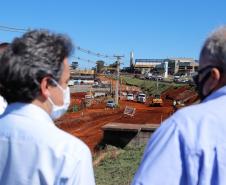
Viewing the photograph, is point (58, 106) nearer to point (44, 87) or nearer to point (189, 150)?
point (44, 87)

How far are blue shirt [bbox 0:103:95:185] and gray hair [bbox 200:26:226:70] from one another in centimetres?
72

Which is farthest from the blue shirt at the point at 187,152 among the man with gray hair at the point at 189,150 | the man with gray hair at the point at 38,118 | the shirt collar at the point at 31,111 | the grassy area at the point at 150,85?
the grassy area at the point at 150,85

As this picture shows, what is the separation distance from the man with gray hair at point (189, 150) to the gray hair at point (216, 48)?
21cm

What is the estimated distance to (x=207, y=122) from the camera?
2.42 m

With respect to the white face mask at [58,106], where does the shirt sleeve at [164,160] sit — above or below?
below

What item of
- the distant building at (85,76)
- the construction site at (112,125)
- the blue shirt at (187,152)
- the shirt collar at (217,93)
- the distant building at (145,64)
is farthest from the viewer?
the distant building at (145,64)

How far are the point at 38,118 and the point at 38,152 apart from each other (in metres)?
0.17

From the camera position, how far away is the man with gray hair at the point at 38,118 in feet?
8.61

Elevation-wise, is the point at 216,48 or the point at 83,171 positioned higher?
the point at 216,48

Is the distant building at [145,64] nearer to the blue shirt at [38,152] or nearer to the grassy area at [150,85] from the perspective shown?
the grassy area at [150,85]

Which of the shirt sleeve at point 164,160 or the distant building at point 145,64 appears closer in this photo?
→ the shirt sleeve at point 164,160

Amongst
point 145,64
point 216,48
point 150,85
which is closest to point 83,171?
point 216,48

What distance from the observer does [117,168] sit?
36.6 ft

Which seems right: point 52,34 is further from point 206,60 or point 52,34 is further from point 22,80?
point 206,60
